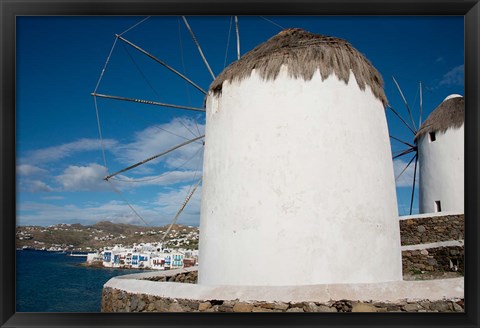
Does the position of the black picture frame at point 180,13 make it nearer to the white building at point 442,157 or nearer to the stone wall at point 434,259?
the stone wall at point 434,259

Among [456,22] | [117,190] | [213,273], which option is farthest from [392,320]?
[117,190]

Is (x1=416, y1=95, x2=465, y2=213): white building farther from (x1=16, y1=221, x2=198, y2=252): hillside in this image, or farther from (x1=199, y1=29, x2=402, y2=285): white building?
(x1=16, y1=221, x2=198, y2=252): hillside

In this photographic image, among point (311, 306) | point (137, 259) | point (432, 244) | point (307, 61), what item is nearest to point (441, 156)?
point (432, 244)

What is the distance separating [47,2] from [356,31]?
2.85 m

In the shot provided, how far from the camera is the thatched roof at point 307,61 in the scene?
504 cm

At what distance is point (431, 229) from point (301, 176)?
17.4ft

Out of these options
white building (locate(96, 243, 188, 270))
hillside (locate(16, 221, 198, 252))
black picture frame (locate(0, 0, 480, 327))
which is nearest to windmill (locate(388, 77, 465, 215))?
hillside (locate(16, 221, 198, 252))

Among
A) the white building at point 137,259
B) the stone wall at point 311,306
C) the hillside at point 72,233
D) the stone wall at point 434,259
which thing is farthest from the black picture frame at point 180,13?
the white building at point 137,259

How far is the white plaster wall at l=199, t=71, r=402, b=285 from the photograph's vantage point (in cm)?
475

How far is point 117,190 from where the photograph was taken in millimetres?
6090

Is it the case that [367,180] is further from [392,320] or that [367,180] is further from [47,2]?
[47,2]

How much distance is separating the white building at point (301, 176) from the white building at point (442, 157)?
200 inches

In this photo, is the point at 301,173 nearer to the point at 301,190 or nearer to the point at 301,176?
the point at 301,176

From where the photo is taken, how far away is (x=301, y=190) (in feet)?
15.7
